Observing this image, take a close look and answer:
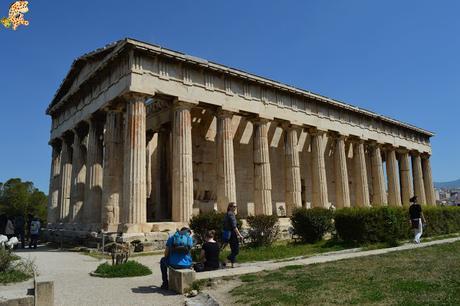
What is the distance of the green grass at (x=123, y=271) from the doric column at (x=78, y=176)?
1523 centimetres

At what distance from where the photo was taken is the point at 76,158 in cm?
2738

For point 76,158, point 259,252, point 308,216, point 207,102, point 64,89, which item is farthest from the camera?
point 64,89

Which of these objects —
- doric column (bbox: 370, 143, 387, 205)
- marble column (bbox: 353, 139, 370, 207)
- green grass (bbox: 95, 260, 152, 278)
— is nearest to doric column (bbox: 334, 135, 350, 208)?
marble column (bbox: 353, 139, 370, 207)

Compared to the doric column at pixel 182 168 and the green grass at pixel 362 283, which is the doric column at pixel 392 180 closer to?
the doric column at pixel 182 168

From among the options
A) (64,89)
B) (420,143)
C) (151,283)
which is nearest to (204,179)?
(64,89)

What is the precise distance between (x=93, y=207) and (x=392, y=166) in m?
26.6

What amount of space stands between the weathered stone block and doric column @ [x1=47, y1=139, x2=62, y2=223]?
78.7 feet

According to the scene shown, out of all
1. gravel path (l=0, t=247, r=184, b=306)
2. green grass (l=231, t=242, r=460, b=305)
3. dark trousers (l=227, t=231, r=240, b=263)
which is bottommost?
gravel path (l=0, t=247, r=184, b=306)

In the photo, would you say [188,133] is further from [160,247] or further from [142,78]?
[160,247]

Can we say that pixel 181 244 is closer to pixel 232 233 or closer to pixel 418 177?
pixel 232 233

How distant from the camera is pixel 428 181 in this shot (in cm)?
4281

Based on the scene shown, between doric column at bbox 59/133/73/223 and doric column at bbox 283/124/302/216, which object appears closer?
doric column at bbox 283/124/302/216

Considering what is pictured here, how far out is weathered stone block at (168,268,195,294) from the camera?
860cm
